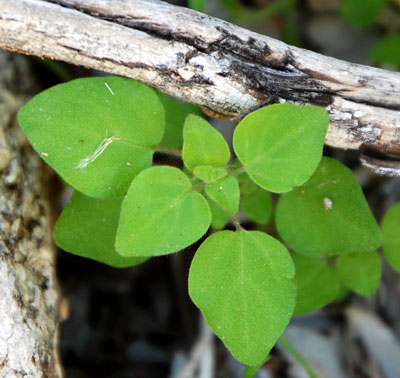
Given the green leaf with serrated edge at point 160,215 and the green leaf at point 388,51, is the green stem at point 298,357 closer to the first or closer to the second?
the green leaf with serrated edge at point 160,215

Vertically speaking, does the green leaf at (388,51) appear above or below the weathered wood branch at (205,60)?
below

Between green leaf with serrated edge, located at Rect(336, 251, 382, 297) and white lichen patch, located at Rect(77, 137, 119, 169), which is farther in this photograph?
green leaf with serrated edge, located at Rect(336, 251, 382, 297)

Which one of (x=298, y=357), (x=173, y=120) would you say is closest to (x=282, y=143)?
(x=173, y=120)

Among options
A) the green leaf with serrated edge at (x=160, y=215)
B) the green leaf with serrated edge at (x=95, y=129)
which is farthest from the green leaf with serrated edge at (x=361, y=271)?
the green leaf with serrated edge at (x=95, y=129)

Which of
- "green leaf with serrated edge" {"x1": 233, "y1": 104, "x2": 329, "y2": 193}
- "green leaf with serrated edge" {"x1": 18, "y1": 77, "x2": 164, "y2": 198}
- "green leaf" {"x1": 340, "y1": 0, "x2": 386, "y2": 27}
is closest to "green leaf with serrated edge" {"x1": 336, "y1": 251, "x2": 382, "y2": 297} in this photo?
"green leaf with serrated edge" {"x1": 233, "y1": 104, "x2": 329, "y2": 193}

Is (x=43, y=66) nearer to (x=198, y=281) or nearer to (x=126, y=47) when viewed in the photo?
(x=126, y=47)

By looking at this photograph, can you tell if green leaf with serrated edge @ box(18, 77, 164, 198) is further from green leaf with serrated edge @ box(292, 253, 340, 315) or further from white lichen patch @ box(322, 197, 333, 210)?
green leaf with serrated edge @ box(292, 253, 340, 315)
